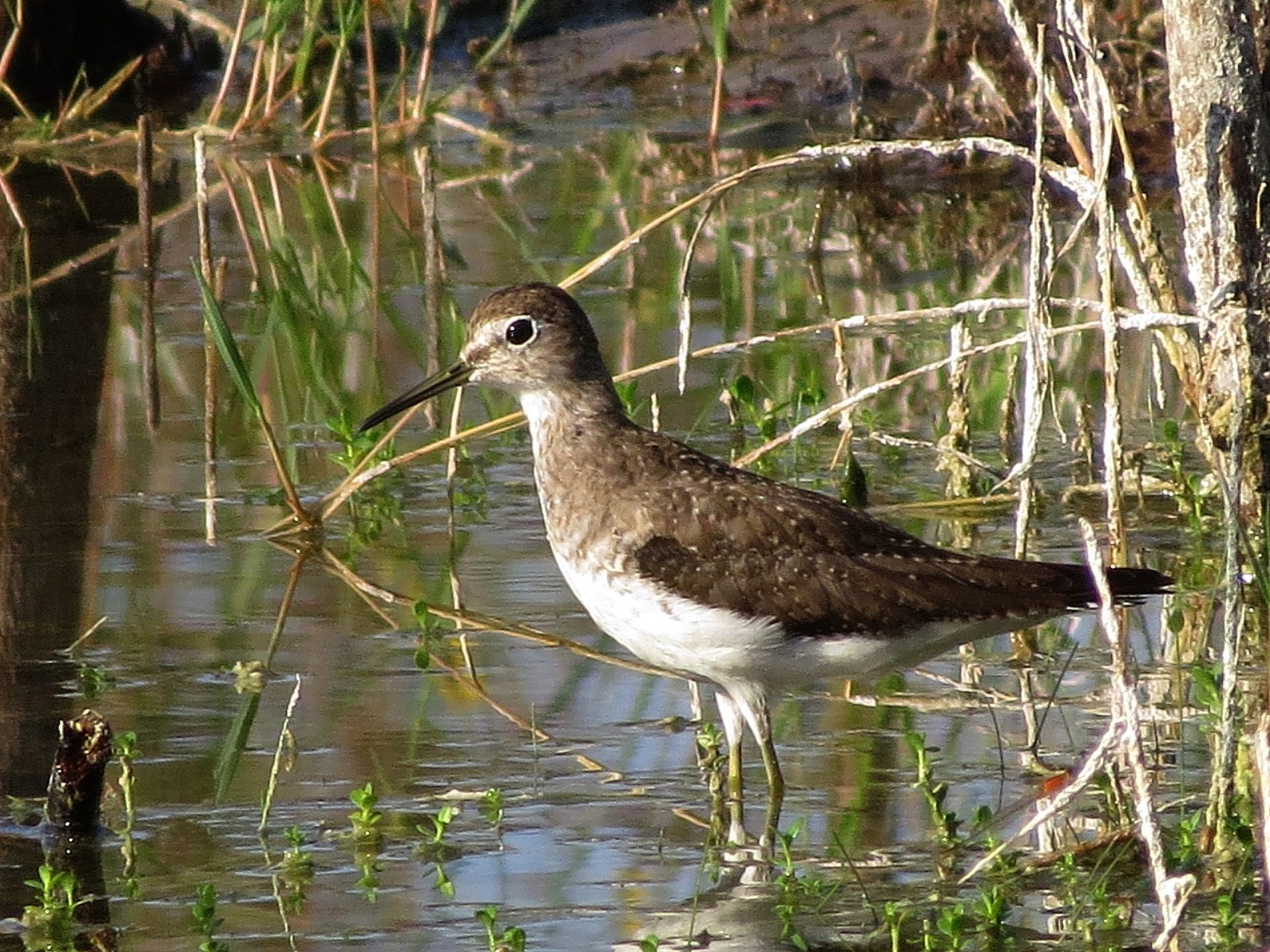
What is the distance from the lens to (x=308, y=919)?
16.1 ft

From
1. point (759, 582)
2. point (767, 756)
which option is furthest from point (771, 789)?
point (759, 582)

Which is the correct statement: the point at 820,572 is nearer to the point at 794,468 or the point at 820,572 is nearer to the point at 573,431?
the point at 573,431

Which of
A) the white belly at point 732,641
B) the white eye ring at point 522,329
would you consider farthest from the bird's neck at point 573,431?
the white belly at point 732,641

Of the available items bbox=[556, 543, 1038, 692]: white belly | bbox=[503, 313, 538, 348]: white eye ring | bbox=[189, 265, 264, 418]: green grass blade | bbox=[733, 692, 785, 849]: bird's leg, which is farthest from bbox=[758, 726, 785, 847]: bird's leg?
bbox=[189, 265, 264, 418]: green grass blade

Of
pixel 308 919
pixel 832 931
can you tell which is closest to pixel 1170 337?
pixel 832 931

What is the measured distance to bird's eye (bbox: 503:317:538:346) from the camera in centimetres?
651

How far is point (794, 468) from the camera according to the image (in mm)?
8703

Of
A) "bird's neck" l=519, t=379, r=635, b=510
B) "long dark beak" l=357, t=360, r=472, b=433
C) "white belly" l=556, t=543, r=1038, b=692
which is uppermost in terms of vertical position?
"long dark beak" l=357, t=360, r=472, b=433

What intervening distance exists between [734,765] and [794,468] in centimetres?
310

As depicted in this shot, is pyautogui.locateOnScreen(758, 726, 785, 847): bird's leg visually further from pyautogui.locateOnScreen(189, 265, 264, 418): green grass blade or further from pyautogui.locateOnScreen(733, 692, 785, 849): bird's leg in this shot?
pyautogui.locateOnScreen(189, 265, 264, 418): green grass blade

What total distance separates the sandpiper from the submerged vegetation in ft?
0.74

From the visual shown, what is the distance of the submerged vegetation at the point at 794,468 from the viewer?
5023mm

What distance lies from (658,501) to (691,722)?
2.36 feet

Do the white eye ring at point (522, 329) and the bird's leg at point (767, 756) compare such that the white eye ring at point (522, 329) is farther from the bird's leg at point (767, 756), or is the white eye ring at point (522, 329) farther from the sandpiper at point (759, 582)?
the bird's leg at point (767, 756)
